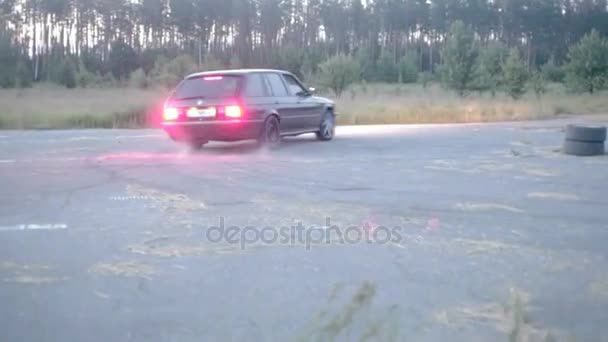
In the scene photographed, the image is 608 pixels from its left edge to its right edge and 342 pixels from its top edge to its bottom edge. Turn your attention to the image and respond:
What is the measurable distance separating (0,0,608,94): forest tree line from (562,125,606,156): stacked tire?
50844mm

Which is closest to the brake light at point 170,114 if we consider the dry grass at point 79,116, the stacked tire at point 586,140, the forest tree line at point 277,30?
the stacked tire at point 586,140

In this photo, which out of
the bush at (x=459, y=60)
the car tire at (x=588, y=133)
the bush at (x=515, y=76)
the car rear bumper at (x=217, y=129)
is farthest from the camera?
the bush at (x=459, y=60)

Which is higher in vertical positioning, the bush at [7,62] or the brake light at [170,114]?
the bush at [7,62]

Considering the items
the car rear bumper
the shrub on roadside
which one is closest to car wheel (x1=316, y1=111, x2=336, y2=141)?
the car rear bumper

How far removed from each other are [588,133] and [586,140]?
5.6 inches

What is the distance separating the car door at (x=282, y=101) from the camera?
15953 millimetres

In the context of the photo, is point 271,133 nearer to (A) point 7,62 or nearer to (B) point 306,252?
(B) point 306,252

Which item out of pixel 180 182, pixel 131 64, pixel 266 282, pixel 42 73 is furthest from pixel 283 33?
pixel 266 282

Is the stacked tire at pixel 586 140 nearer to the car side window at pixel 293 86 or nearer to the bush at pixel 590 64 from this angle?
the car side window at pixel 293 86

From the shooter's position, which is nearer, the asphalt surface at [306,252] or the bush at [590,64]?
the asphalt surface at [306,252]

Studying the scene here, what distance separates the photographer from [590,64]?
4559 centimetres

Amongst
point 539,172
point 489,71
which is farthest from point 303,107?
point 489,71

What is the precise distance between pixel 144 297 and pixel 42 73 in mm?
69690
